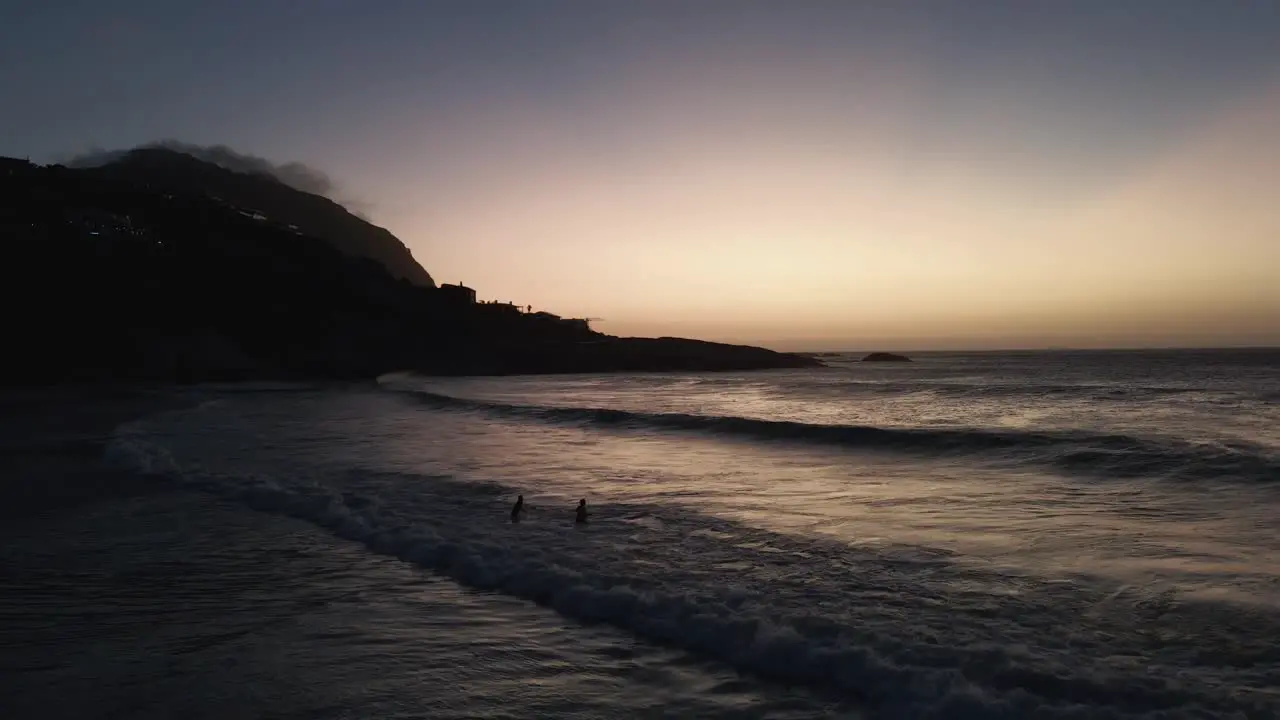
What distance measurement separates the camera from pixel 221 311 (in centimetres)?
7262

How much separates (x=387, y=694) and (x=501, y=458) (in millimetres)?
13700

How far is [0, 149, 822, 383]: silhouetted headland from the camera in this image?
5941cm

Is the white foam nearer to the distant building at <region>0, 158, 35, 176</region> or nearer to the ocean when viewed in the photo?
the ocean

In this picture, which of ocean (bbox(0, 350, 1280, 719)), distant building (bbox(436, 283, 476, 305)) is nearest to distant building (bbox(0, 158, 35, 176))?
distant building (bbox(436, 283, 476, 305))

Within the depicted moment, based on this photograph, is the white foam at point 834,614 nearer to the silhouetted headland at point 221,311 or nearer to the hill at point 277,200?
the silhouetted headland at point 221,311

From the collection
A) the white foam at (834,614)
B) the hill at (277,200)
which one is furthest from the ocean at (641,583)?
the hill at (277,200)

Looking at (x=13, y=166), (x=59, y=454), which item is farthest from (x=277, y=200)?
(x=59, y=454)

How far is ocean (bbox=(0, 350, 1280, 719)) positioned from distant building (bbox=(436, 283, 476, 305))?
288 ft

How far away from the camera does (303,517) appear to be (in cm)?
1160

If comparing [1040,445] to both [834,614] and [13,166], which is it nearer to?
[834,614]

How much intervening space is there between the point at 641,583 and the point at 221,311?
7673 cm

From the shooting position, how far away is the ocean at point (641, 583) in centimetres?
530

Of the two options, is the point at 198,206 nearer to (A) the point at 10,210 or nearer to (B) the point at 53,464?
(A) the point at 10,210

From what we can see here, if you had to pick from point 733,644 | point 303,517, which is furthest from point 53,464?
point 733,644
